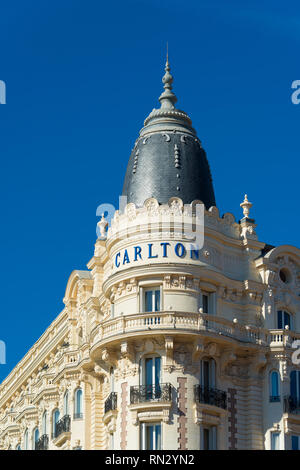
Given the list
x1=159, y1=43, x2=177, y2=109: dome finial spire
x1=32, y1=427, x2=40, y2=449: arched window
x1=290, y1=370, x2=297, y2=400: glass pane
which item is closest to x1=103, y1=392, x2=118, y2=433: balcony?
x1=290, y1=370, x2=297, y2=400: glass pane

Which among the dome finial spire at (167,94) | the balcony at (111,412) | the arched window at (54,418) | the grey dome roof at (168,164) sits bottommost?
the balcony at (111,412)

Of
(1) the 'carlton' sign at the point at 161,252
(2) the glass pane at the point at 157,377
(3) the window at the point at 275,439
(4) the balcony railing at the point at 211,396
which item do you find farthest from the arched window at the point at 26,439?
(3) the window at the point at 275,439

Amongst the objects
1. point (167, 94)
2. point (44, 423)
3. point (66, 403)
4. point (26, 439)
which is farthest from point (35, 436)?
point (167, 94)

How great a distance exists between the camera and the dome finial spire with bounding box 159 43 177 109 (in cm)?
7400

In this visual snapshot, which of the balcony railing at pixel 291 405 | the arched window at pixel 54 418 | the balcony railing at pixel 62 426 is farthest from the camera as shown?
the arched window at pixel 54 418

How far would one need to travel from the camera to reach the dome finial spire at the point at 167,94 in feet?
243

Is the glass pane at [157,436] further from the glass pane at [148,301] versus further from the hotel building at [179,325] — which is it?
the glass pane at [148,301]

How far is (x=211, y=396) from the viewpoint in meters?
65.4

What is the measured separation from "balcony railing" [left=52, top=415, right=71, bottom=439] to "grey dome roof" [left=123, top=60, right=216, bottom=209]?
12257mm

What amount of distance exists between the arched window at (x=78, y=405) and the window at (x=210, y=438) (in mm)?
8588

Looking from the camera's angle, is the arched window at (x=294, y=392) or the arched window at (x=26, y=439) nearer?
the arched window at (x=294, y=392)

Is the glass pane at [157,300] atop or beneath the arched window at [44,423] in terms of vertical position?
atop
